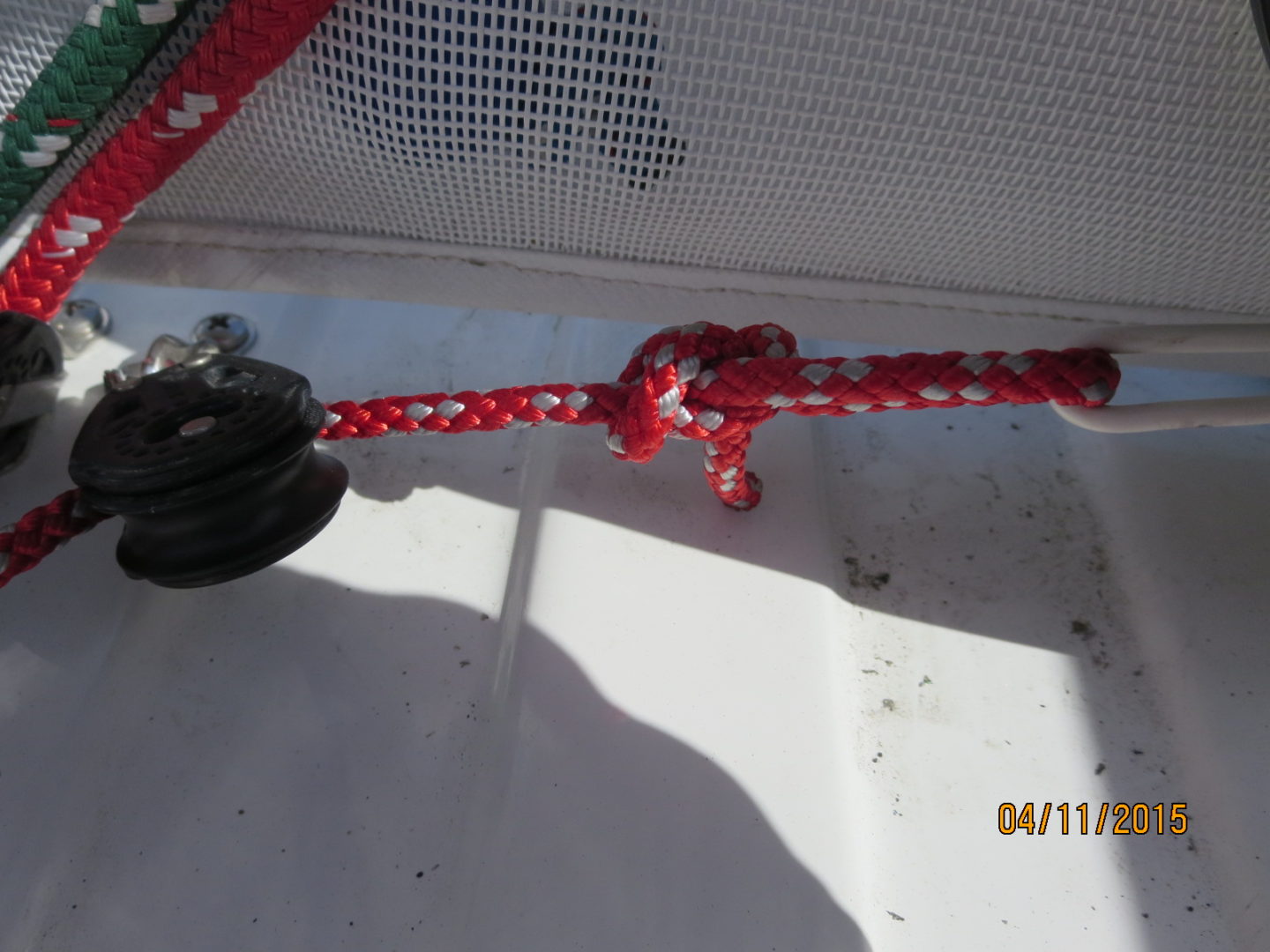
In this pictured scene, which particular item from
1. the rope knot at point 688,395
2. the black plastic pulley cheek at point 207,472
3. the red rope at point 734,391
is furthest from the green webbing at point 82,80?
the rope knot at point 688,395

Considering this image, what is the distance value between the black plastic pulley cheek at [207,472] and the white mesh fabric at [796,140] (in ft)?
0.66

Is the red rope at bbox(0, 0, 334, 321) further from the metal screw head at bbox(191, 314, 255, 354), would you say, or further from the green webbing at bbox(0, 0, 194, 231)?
the metal screw head at bbox(191, 314, 255, 354)

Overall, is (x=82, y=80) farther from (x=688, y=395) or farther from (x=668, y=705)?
(x=668, y=705)

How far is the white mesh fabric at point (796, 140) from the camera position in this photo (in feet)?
2.01

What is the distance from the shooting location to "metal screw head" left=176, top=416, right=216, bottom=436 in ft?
2.14

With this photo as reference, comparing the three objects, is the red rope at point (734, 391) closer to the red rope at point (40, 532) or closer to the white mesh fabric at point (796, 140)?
the white mesh fabric at point (796, 140)

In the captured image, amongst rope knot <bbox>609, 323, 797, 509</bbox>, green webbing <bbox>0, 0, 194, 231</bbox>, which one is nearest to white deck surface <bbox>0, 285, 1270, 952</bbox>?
rope knot <bbox>609, 323, 797, 509</bbox>

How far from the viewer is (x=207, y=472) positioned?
0.63 metres

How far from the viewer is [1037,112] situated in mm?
649

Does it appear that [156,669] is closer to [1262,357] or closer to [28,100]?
[28,100]

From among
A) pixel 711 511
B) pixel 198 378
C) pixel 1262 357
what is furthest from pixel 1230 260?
pixel 198 378

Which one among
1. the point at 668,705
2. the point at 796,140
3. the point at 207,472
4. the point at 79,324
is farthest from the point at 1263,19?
the point at 79,324

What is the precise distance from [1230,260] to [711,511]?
0.50m

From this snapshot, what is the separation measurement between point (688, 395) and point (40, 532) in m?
0.53
